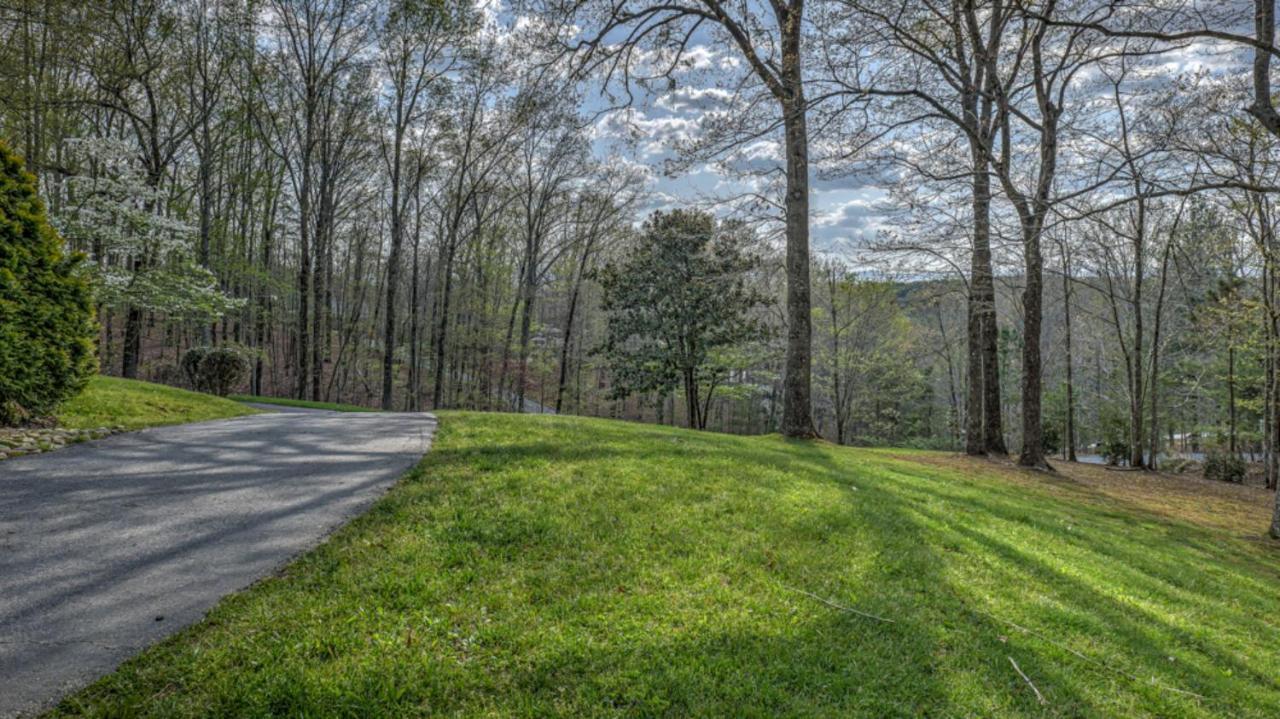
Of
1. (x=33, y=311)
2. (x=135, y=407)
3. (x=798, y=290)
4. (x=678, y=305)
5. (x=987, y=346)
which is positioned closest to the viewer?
(x=33, y=311)

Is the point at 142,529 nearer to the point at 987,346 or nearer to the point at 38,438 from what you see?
the point at 38,438

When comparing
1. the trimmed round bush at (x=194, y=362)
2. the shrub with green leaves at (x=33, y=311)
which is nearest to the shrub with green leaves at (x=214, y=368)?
the trimmed round bush at (x=194, y=362)

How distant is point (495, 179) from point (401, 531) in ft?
72.1

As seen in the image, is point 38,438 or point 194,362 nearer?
point 38,438

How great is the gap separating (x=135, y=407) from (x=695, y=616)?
Answer: 823 cm

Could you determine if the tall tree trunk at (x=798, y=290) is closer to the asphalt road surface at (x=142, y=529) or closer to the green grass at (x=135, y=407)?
the asphalt road surface at (x=142, y=529)

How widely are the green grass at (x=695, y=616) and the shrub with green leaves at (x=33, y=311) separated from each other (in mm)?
4323

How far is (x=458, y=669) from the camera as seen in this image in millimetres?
2328

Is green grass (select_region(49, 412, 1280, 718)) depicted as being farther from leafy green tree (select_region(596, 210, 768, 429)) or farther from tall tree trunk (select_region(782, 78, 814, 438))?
leafy green tree (select_region(596, 210, 768, 429))

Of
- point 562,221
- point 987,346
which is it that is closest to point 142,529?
point 987,346

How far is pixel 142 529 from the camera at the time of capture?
349 cm

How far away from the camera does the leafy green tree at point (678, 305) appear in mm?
17438

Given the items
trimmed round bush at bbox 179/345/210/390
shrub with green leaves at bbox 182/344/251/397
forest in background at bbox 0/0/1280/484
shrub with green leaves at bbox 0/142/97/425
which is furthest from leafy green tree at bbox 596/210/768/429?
shrub with green leaves at bbox 0/142/97/425

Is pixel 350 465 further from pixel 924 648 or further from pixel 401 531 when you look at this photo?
pixel 924 648
